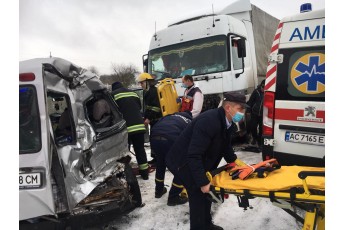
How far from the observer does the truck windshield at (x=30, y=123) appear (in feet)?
8.05

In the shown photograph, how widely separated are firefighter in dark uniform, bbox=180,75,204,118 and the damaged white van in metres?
1.78

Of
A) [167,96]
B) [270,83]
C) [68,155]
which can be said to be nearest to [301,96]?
[270,83]

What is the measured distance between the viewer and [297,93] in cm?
333

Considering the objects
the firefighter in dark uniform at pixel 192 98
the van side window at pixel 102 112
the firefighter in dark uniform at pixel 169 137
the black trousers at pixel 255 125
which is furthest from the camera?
the black trousers at pixel 255 125

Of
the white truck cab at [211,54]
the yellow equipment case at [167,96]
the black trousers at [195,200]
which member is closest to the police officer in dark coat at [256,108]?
the white truck cab at [211,54]

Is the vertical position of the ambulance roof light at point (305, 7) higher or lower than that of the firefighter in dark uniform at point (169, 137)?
higher

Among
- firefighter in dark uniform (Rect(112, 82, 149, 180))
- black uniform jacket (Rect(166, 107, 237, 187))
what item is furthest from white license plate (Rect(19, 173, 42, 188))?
firefighter in dark uniform (Rect(112, 82, 149, 180))

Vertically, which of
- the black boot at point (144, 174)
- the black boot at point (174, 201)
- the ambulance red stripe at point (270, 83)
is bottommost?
the black boot at point (174, 201)

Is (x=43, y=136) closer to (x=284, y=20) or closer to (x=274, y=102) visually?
(x=274, y=102)

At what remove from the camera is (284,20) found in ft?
11.2

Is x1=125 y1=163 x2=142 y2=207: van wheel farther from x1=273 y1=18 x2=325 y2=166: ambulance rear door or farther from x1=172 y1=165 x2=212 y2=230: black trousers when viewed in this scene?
x1=273 y1=18 x2=325 y2=166: ambulance rear door

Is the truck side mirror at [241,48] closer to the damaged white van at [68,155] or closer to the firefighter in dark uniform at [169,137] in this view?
the firefighter in dark uniform at [169,137]

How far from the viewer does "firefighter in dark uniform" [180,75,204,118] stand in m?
5.37

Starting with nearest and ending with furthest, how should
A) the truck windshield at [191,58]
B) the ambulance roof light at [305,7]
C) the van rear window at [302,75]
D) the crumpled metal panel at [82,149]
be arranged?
the crumpled metal panel at [82,149] < the van rear window at [302,75] < the ambulance roof light at [305,7] < the truck windshield at [191,58]
